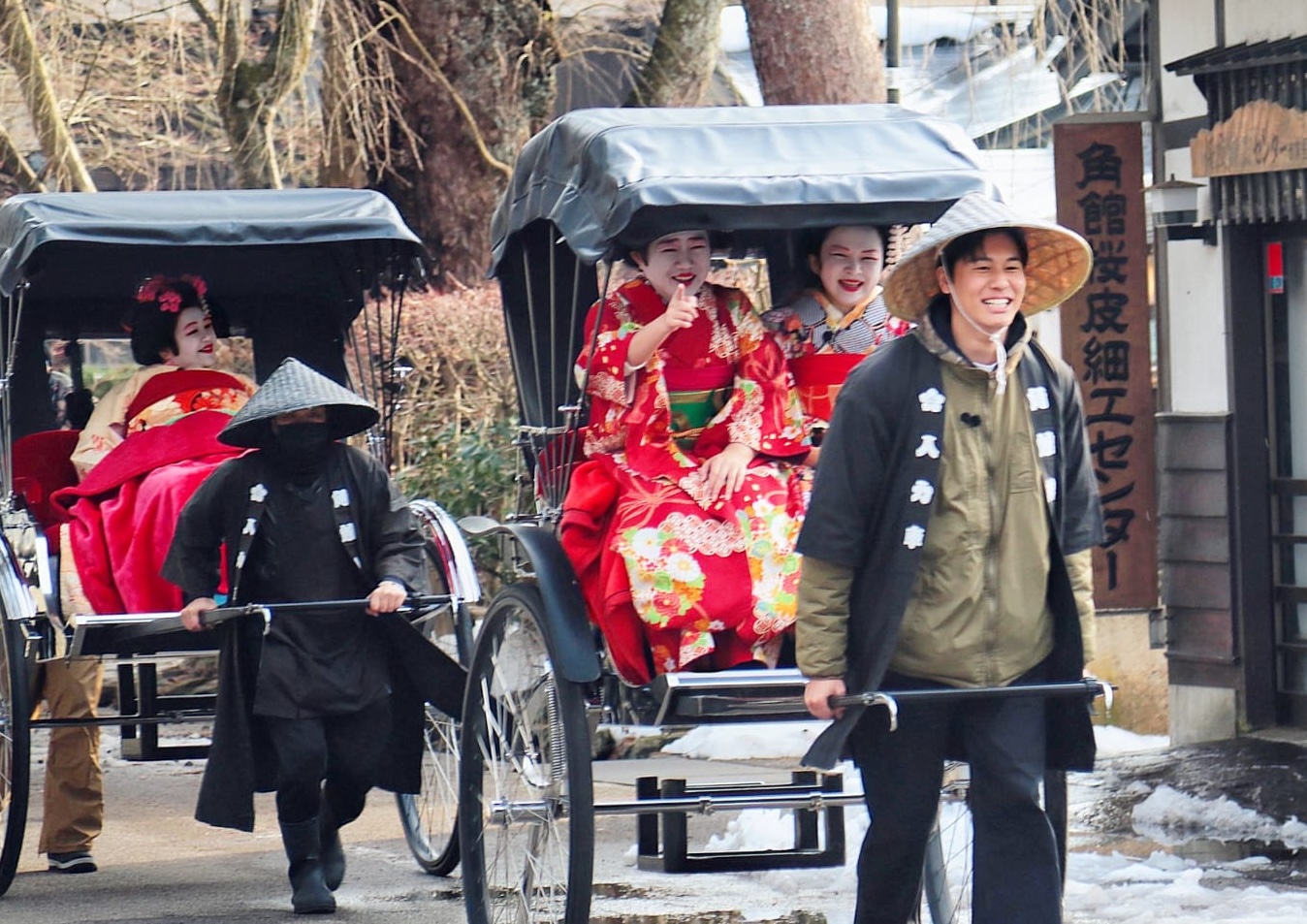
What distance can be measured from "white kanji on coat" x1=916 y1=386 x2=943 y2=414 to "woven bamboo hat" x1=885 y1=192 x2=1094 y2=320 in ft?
0.82

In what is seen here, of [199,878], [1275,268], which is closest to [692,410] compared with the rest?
[199,878]

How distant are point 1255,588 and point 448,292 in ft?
16.3

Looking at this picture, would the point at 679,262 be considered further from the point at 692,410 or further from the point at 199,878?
the point at 199,878

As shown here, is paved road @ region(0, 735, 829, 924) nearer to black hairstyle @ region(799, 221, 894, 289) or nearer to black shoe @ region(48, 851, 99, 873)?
black shoe @ region(48, 851, 99, 873)

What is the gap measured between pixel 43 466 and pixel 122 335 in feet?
2.60

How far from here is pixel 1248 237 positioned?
888 cm

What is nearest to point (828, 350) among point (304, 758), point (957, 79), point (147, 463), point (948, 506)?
point (948, 506)

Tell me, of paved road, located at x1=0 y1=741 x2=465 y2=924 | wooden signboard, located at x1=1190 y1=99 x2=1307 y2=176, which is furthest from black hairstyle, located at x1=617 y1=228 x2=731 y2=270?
wooden signboard, located at x1=1190 y1=99 x2=1307 y2=176

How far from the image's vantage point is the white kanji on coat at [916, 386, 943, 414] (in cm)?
401

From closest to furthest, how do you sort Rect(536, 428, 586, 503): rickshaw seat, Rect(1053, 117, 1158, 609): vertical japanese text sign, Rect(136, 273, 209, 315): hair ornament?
1. Rect(536, 428, 586, 503): rickshaw seat
2. Rect(136, 273, 209, 315): hair ornament
3. Rect(1053, 117, 1158, 609): vertical japanese text sign

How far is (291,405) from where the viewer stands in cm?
569

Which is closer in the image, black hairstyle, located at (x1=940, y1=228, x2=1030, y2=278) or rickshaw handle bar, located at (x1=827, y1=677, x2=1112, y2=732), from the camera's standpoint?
rickshaw handle bar, located at (x1=827, y1=677, x2=1112, y2=732)

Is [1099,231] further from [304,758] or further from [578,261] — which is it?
[304,758]

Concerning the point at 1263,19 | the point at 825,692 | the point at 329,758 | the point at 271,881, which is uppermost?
the point at 1263,19
